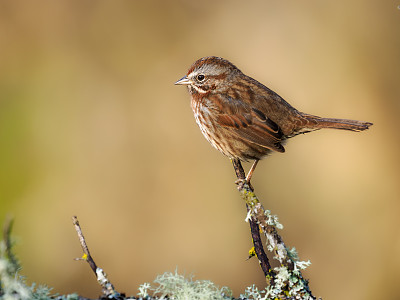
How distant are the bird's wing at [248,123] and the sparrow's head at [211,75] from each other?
165 millimetres

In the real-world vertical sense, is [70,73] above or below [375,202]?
above

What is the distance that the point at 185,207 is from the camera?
6156 millimetres

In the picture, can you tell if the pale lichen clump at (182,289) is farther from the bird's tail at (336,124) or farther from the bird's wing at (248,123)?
the bird's tail at (336,124)

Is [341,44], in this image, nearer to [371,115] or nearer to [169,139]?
[371,115]

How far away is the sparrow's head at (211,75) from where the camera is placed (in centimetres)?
436

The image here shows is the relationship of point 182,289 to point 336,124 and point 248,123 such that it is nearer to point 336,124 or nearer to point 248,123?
point 248,123

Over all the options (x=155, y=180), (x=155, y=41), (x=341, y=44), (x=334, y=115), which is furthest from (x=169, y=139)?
(x=341, y=44)

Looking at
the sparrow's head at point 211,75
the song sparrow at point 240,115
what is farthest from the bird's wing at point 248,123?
the sparrow's head at point 211,75

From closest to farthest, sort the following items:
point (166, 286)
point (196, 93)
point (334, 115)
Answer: point (166, 286) < point (196, 93) < point (334, 115)

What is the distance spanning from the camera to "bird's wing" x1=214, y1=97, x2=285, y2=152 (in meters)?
4.21

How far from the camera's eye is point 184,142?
6.19 m

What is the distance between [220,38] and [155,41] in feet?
2.82

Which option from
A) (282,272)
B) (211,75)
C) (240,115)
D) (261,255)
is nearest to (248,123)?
(240,115)

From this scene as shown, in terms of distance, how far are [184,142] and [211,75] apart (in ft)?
A: 6.25
